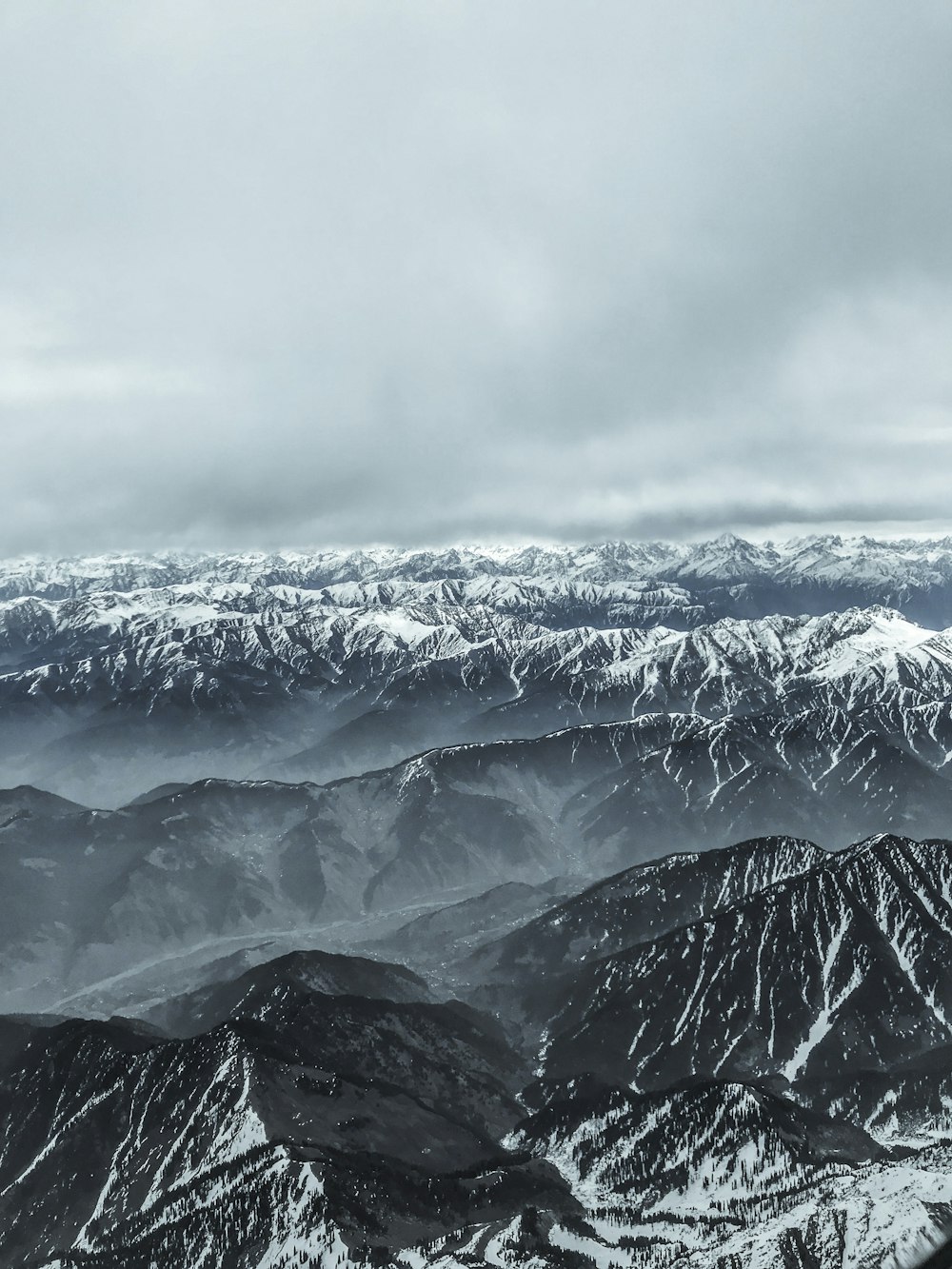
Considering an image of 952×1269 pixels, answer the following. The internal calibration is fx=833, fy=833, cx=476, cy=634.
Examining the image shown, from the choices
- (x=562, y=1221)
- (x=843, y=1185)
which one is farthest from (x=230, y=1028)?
(x=843, y=1185)

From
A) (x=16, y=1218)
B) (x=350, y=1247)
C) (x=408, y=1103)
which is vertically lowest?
(x=16, y=1218)

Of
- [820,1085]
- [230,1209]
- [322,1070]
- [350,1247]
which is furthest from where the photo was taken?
[820,1085]

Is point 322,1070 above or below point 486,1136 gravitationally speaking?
above

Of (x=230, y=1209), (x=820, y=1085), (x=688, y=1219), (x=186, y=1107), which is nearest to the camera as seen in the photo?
(x=230, y=1209)

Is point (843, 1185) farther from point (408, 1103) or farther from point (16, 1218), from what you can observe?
point (16, 1218)

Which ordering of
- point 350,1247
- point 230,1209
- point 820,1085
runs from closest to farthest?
point 350,1247, point 230,1209, point 820,1085

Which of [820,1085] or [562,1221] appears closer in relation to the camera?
[562,1221]

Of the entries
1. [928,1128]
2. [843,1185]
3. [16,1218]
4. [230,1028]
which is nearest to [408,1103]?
[230,1028]

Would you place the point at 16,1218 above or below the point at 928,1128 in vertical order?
below

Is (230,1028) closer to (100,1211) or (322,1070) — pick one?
(322,1070)
